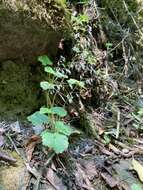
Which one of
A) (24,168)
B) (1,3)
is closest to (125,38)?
(1,3)

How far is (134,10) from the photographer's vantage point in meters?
3.58

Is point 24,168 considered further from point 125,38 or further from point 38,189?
point 125,38

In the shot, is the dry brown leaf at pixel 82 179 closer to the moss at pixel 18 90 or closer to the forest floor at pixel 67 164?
the forest floor at pixel 67 164

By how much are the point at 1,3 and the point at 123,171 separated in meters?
1.26

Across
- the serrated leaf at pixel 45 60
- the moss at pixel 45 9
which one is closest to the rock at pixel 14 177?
the serrated leaf at pixel 45 60

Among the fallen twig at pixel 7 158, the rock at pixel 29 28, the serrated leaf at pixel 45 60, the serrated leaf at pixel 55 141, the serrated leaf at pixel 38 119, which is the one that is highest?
the rock at pixel 29 28

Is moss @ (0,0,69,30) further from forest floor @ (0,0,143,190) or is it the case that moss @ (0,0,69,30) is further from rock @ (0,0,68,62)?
forest floor @ (0,0,143,190)

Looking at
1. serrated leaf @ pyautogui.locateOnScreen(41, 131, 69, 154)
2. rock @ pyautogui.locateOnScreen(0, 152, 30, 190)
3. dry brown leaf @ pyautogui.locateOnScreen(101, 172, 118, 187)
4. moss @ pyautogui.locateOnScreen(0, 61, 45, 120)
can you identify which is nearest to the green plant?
serrated leaf @ pyautogui.locateOnScreen(41, 131, 69, 154)

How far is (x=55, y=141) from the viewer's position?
1901 mm

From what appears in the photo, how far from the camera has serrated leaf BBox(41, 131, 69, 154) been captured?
6.12ft

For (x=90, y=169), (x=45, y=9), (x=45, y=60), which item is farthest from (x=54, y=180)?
(x=45, y=9)

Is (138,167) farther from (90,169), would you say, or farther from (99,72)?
(99,72)

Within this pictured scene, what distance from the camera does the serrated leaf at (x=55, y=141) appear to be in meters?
1.86

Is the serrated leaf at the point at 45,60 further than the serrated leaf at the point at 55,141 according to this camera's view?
Yes
